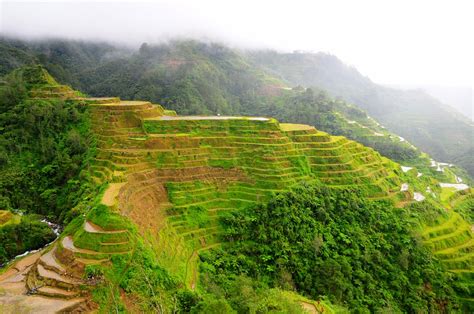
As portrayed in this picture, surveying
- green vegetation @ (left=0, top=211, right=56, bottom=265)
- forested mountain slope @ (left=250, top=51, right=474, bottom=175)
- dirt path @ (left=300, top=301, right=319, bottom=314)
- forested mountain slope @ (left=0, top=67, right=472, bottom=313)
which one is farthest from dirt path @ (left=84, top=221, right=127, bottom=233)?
forested mountain slope @ (left=250, top=51, right=474, bottom=175)

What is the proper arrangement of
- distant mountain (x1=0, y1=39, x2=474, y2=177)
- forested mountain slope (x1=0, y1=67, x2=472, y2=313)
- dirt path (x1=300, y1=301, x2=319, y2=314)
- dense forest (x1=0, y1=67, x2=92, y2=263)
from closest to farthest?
forested mountain slope (x1=0, y1=67, x2=472, y2=313) → dirt path (x1=300, y1=301, x2=319, y2=314) → dense forest (x1=0, y1=67, x2=92, y2=263) → distant mountain (x1=0, y1=39, x2=474, y2=177)

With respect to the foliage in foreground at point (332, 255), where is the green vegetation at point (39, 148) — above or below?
above

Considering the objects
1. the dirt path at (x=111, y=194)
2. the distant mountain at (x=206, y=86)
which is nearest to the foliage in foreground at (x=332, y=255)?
the dirt path at (x=111, y=194)

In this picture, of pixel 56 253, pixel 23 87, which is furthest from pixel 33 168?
pixel 56 253

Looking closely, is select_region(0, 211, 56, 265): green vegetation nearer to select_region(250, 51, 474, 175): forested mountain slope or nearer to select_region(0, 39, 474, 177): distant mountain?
select_region(0, 39, 474, 177): distant mountain

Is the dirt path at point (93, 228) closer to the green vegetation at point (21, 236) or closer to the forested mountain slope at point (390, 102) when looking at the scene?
the green vegetation at point (21, 236)

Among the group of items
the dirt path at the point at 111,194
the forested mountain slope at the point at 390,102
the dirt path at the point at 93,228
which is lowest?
the forested mountain slope at the point at 390,102
